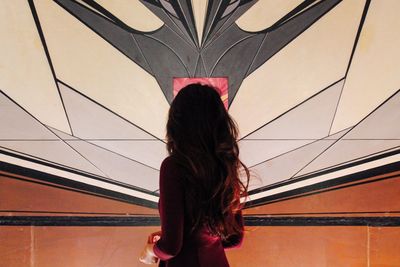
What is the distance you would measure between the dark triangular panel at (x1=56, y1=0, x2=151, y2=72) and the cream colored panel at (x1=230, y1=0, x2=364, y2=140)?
0.54 m

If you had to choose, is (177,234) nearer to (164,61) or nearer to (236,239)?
(236,239)

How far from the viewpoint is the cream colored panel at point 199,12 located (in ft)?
5.67

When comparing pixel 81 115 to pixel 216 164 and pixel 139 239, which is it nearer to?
pixel 139 239

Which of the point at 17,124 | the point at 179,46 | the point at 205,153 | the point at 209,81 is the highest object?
the point at 179,46

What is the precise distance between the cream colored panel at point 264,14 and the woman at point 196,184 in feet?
2.48

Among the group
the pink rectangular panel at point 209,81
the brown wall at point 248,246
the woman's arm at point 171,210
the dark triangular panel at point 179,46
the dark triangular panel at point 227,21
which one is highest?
the dark triangular panel at point 227,21

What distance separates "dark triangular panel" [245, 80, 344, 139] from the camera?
180 centimetres

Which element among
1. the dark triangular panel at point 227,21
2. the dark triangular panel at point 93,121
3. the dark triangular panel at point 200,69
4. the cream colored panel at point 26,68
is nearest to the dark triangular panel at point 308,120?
the dark triangular panel at point 200,69

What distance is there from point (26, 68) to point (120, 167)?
0.65 meters

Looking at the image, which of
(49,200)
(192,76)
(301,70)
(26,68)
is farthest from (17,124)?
(301,70)

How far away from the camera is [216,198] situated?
1092 mm

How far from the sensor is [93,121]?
5.93 feet

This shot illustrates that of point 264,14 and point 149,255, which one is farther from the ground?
point 264,14

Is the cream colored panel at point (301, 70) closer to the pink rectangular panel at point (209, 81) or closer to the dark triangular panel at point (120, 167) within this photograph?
the pink rectangular panel at point (209, 81)
